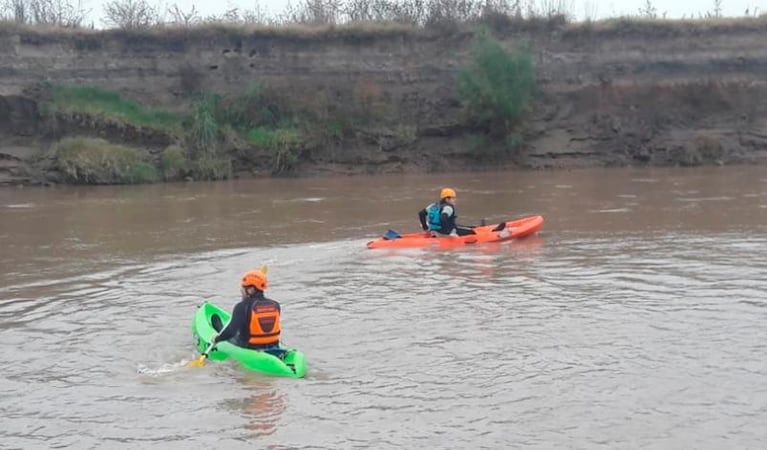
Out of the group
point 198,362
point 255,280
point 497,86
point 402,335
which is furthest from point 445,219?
point 497,86

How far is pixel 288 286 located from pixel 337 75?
984 inches

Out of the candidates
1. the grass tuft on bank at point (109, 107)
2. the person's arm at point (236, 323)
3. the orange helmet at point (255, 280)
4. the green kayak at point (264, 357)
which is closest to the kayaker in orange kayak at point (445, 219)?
the green kayak at point (264, 357)

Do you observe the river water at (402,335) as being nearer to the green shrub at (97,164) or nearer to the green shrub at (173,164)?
the green shrub at (97,164)

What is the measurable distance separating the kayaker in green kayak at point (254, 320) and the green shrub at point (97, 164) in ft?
79.2

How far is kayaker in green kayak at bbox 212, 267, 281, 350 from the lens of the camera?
935 centimetres

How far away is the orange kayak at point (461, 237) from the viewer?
16609mm

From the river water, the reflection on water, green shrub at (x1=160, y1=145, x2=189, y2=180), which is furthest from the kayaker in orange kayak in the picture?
green shrub at (x1=160, y1=145, x2=189, y2=180)

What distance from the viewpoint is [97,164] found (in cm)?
3216

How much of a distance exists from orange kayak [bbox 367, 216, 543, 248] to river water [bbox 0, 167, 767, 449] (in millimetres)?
309

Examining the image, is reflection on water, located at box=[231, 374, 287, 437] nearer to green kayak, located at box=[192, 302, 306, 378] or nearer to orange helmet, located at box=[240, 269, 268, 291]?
green kayak, located at box=[192, 302, 306, 378]

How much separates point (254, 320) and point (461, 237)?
26.7 feet

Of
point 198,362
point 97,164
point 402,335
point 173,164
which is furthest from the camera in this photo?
point 173,164

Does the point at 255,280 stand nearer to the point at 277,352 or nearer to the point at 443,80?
the point at 277,352

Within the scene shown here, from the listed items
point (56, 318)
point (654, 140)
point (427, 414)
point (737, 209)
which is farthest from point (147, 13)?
point (427, 414)
